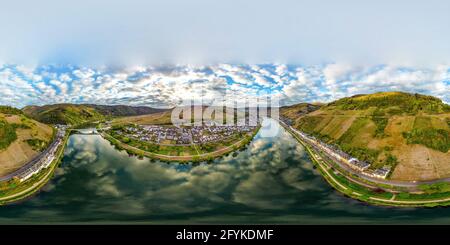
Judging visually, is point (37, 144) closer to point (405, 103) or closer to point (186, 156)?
point (186, 156)

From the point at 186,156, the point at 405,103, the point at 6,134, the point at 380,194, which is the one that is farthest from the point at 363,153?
the point at 6,134

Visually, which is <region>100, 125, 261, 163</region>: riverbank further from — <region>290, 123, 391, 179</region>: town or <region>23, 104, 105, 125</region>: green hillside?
<region>23, 104, 105, 125</region>: green hillside

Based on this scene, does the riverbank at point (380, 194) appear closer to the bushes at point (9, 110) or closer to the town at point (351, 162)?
the town at point (351, 162)

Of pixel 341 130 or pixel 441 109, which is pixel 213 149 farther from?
pixel 441 109

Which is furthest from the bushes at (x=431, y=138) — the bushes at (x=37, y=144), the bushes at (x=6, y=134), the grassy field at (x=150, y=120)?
the grassy field at (x=150, y=120)

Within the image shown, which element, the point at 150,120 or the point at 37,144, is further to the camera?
the point at 150,120

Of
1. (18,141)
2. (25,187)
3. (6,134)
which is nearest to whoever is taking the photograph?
(25,187)
